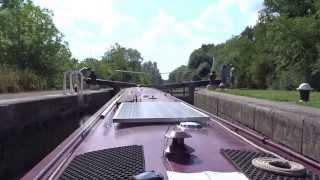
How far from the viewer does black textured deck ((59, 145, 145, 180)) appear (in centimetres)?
344

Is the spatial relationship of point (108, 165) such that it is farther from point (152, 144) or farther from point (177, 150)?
point (152, 144)

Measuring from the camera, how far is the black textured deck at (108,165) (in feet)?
11.3

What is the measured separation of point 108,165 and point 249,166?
938 millimetres

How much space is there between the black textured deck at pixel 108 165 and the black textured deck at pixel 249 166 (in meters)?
0.66

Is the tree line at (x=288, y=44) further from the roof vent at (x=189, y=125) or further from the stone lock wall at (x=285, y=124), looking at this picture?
the roof vent at (x=189, y=125)

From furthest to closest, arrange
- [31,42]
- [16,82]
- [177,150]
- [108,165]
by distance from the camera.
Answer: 1. [31,42]
2. [16,82]
3. [177,150]
4. [108,165]

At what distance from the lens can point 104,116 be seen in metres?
7.43

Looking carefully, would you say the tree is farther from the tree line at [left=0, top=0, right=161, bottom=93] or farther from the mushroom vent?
the mushroom vent

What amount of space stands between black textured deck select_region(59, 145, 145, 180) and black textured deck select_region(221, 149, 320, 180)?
66cm

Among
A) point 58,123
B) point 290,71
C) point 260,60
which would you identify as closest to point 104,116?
point 58,123

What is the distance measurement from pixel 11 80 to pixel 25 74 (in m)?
5.10

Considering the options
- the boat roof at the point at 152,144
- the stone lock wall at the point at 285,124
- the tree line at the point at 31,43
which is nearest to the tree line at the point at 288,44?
the tree line at the point at 31,43

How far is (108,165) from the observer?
366 cm

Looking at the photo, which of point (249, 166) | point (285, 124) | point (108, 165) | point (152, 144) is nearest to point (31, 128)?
point (285, 124)
